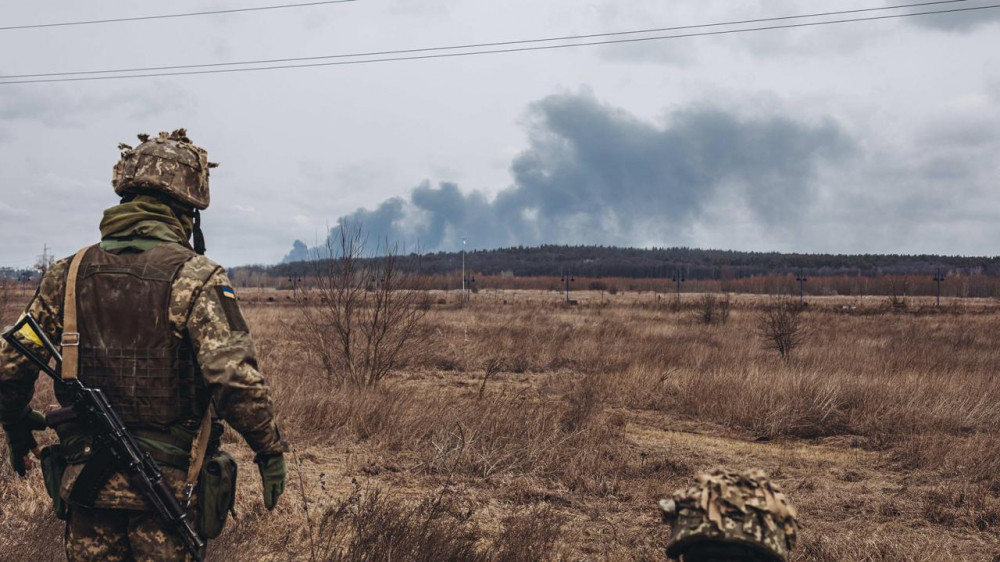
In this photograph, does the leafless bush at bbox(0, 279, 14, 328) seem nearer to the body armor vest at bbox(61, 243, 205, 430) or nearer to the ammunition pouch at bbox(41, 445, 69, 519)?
the ammunition pouch at bbox(41, 445, 69, 519)

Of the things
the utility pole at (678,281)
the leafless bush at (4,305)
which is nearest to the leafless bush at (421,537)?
the leafless bush at (4,305)

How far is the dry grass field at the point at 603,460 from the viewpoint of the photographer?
440 cm

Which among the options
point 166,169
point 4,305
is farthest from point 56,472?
point 4,305

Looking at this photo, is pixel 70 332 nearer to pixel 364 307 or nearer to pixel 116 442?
pixel 116 442

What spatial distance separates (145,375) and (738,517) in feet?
7.03

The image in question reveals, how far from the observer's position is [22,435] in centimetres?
285

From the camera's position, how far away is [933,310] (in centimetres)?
3469

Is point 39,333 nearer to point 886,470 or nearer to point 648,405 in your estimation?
point 886,470

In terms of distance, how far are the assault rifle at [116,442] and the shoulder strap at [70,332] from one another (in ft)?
0.14

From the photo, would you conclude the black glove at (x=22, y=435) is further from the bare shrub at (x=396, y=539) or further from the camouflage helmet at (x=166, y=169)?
the bare shrub at (x=396, y=539)

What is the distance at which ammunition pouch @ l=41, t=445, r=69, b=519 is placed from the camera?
104 inches

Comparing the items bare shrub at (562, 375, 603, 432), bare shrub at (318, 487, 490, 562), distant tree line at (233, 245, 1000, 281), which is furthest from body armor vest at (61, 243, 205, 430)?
distant tree line at (233, 245, 1000, 281)

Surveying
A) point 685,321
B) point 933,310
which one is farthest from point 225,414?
point 933,310

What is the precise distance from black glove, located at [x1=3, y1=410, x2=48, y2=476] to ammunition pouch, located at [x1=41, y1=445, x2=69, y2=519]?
19 cm
